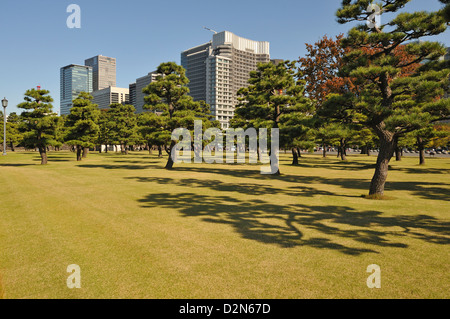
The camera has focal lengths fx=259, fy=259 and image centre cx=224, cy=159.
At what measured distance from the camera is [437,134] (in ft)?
66.5

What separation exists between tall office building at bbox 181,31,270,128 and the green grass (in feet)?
463

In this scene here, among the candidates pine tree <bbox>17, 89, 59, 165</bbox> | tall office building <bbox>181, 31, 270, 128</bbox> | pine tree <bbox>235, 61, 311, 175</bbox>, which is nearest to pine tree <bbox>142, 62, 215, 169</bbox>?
pine tree <bbox>235, 61, 311, 175</bbox>


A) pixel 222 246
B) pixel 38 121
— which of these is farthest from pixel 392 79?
pixel 38 121

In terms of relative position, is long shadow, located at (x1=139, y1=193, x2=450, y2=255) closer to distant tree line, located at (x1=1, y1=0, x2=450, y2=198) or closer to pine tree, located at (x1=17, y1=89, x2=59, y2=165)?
distant tree line, located at (x1=1, y1=0, x2=450, y2=198)

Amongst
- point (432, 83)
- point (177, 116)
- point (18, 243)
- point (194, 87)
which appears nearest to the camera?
point (18, 243)

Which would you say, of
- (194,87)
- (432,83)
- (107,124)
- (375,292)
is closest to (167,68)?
(432,83)

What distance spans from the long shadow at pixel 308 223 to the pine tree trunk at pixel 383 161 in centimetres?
292

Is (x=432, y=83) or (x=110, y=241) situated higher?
(x=432, y=83)

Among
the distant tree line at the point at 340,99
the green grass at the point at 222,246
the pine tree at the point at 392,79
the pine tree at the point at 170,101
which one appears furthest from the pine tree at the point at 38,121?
the pine tree at the point at 392,79

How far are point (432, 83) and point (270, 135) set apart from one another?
11901 mm

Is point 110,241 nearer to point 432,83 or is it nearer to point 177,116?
point 432,83

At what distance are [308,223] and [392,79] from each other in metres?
8.18

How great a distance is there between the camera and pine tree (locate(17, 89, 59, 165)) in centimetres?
2778

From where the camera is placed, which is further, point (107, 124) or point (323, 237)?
point (107, 124)
